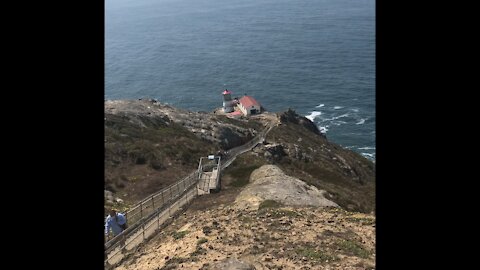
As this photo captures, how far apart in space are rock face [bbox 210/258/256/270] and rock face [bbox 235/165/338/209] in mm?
9141

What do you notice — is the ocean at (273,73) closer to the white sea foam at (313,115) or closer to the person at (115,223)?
the white sea foam at (313,115)

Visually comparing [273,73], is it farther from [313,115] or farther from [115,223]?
[115,223]

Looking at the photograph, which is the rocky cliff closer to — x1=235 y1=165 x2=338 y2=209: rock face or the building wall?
x1=235 y1=165 x2=338 y2=209: rock face

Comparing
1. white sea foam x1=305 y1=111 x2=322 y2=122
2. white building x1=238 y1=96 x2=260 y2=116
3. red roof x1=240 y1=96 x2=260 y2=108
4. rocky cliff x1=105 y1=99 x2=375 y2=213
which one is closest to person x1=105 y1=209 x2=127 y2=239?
rocky cliff x1=105 y1=99 x2=375 y2=213

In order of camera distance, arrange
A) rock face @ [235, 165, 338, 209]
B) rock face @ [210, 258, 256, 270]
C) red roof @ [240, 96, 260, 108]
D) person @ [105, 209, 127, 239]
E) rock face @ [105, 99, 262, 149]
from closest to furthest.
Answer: rock face @ [210, 258, 256, 270]
person @ [105, 209, 127, 239]
rock face @ [235, 165, 338, 209]
rock face @ [105, 99, 262, 149]
red roof @ [240, 96, 260, 108]

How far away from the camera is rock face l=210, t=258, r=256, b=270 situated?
15.6 m

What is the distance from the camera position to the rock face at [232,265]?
1562 centimetres

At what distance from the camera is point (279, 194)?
Result: 27.8 m
